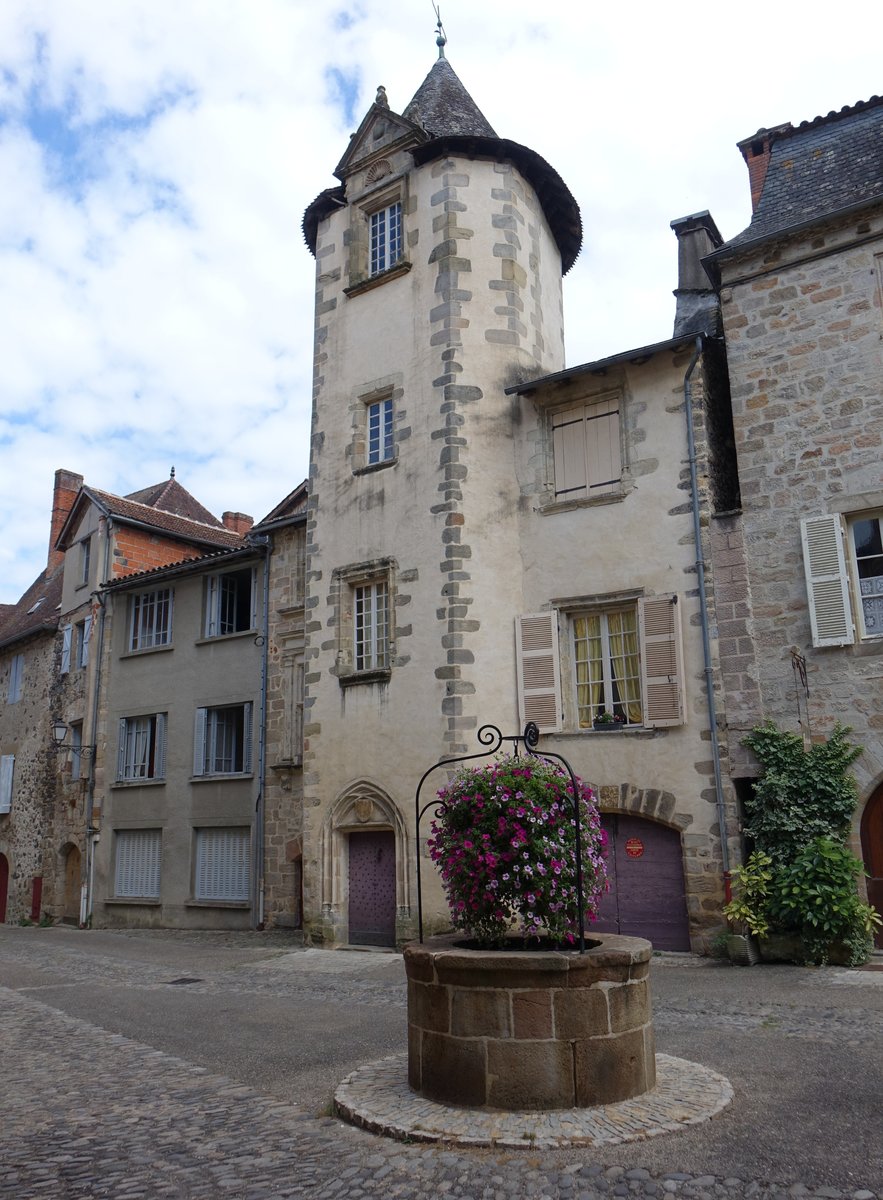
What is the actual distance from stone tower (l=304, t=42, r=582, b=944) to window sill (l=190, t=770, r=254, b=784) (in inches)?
137

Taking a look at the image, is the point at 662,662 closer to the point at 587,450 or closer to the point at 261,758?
the point at 587,450

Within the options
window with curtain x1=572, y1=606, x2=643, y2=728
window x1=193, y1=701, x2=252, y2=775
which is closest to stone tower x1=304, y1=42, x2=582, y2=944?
window with curtain x1=572, y1=606, x2=643, y2=728

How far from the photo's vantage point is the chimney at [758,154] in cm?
1366

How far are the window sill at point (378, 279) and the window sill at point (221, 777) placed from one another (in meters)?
8.06

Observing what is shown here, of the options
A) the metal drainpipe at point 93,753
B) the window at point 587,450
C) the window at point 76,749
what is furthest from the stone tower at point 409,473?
the window at point 76,749

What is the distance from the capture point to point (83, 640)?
837 inches

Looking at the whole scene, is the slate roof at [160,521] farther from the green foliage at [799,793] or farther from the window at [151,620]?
the green foliage at [799,793]

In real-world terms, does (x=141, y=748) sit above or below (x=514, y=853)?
above

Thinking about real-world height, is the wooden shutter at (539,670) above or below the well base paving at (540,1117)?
above

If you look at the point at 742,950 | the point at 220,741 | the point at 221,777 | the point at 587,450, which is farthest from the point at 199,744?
the point at 742,950

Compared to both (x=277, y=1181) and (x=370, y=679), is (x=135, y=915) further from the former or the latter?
(x=277, y=1181)

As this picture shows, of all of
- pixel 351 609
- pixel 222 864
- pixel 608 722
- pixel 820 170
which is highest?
pixel 820 170

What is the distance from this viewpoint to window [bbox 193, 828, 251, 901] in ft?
55.4

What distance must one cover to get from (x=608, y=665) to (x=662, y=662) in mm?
859
